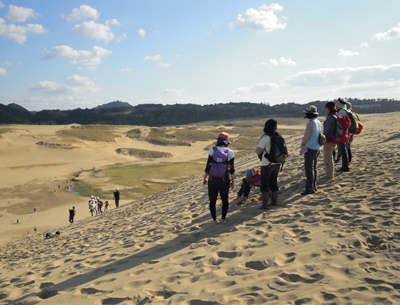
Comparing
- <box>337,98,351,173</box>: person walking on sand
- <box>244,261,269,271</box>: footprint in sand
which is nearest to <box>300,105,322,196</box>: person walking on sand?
<box>337,98,351,173</box>: person walking on sand

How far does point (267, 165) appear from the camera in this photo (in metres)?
6.95

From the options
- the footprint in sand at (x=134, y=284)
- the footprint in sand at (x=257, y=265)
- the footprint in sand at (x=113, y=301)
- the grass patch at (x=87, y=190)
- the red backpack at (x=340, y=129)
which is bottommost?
the grass patch at (x=87, y=190)

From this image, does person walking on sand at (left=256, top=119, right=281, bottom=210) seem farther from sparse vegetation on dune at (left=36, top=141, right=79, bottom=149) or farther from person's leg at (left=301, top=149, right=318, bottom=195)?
sparse vegetation on dune at (left=36, top=141, right=79, bottom=149)

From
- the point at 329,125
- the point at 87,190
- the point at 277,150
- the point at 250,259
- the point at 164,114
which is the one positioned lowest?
the point at 87,190

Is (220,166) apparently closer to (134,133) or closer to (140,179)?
(140,179)

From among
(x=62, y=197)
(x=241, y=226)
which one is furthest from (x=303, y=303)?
(x=62, y=197)

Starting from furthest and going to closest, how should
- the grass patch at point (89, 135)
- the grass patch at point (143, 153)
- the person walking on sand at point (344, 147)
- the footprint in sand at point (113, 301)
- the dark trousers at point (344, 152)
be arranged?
the grass patch at point (89, 135) → the grass patch at point (143, 153) → the dark trousers at point (344, 152) → the person walking on sand at point (344, 147) → the footprint in sand at point (113, 301)

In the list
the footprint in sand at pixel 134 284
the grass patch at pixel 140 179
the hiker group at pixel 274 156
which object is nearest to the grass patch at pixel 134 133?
the grass patch at pixel 140 179

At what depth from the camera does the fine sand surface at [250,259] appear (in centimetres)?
392

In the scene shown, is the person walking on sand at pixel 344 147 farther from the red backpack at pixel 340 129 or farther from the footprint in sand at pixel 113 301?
the footprint in sand at pixel 113 301

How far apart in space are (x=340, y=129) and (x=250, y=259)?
4.77 m

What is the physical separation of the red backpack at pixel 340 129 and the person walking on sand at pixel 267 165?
6.82ft

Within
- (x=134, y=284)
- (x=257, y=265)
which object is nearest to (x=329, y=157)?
(x=257, y=265)

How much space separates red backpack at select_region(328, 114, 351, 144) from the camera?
8.22m
